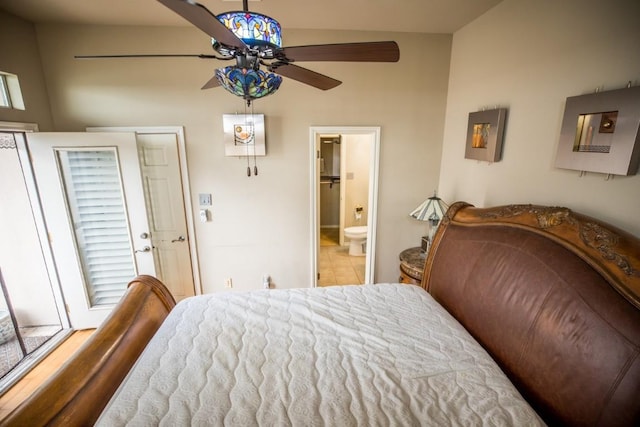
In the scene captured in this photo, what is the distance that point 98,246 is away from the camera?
2.60 meters

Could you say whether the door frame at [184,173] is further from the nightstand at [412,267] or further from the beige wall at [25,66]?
the nightstand at [412,267]

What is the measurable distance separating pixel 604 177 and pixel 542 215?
1.10 feet

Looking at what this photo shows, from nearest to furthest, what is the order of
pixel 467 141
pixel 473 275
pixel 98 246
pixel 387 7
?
pixel 473 275 → pixel 387 7 → pixel 467 141 → pixel 98 246

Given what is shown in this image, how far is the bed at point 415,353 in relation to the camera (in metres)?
0.94

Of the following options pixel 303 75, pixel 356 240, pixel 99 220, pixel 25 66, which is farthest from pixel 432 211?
pixel 25 66

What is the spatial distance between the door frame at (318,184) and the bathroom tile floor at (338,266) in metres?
0.67

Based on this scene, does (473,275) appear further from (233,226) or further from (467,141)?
(233,226)

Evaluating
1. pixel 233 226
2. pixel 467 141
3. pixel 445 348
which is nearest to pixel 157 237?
pixel 233 226

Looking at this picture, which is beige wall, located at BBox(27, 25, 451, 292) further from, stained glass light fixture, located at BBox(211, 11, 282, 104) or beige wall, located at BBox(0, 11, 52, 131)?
stained glass light fixture, located at BBox(211, 11, 282, 104)

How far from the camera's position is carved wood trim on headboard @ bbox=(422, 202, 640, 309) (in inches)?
36.0

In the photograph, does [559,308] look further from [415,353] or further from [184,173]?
[184,173]

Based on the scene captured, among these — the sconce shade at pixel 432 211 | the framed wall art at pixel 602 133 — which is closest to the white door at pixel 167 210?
the sconce shade at pixel 432 211

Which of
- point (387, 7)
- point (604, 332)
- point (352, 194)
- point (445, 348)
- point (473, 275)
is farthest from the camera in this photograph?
point (352, 194)

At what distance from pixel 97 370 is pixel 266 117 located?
7.22 feet
